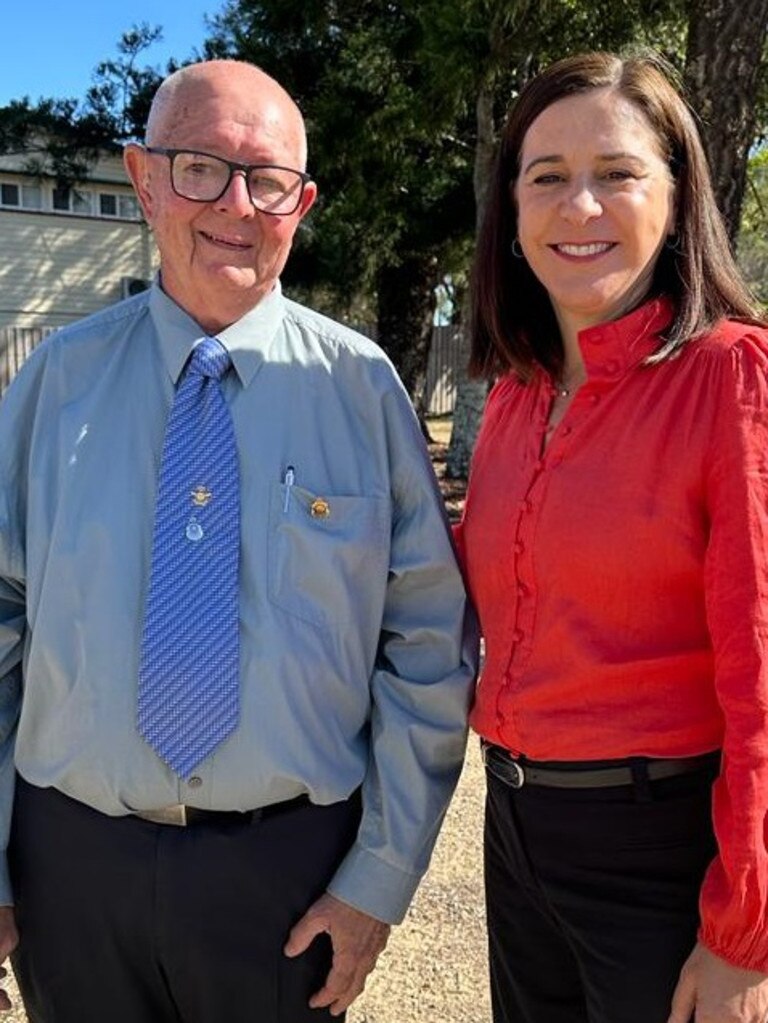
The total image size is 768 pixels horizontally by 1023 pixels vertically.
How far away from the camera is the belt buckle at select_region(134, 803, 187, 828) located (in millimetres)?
1963

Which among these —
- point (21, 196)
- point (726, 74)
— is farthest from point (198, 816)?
point (21, 196)

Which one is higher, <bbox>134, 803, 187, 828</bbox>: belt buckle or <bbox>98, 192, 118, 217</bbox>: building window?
<bbox>98, 192, 118, 217</bbox>: building window

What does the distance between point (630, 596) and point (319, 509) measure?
59 centimetres

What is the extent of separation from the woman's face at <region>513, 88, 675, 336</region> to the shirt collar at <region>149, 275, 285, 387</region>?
56 centimetres

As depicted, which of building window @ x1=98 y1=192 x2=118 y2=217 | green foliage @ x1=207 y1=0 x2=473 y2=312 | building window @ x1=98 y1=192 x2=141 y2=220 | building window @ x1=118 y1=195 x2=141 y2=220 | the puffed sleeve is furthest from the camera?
building window @ x1=118 y1=195 x2=141 y2=220

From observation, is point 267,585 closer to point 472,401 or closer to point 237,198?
point 237,198

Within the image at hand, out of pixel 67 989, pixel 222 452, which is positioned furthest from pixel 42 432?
pixel 67 989

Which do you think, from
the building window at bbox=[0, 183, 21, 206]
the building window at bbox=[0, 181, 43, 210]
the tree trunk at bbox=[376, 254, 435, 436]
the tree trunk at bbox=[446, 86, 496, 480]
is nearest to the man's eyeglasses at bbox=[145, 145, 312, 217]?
the tree trunk at bbox=[446, 86, 496, 480]

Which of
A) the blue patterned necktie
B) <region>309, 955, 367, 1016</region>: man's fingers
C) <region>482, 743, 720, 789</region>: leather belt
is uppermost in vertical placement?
the blue patterned necktie

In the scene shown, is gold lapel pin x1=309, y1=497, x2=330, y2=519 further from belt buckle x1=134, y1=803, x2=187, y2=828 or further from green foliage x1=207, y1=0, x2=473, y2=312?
green foliage x1=207, y1=0, x2=473, y2=312

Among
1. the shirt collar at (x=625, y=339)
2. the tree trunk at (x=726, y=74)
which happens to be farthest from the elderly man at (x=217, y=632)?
the tree trunk at (x=726, y=74)

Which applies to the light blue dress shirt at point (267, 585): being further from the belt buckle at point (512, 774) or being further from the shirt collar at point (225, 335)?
the belt buckle at point (512, 774)

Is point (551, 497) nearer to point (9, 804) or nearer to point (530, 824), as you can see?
point (530, 824)

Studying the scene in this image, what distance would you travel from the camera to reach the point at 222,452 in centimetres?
202
